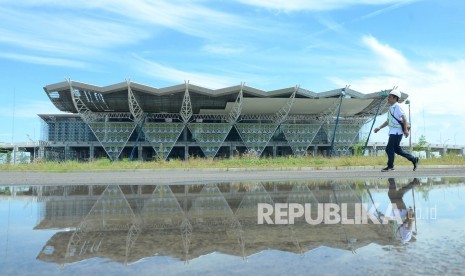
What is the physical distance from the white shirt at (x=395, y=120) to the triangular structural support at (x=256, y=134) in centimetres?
5107

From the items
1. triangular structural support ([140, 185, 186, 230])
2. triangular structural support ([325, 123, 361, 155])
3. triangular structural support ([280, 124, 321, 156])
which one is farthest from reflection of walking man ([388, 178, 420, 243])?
triangular structural support ([325, 123, 361, 155])

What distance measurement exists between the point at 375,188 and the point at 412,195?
3.57 feet

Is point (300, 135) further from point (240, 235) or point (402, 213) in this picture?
point (240, 235)

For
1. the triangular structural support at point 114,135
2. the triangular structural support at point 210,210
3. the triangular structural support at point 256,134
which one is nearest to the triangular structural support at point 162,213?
the triangular structural support at point 210,210

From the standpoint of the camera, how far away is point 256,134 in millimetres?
61750

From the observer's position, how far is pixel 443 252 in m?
2.69

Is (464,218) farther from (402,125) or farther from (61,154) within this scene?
(61,154)

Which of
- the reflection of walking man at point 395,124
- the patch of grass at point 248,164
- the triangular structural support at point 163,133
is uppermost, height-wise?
the triangular structural support at point 163,133

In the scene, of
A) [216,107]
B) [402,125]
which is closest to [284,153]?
[216,107]

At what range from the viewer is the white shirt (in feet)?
31.3

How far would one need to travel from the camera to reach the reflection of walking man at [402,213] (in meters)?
3.20

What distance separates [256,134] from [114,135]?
71.8ft

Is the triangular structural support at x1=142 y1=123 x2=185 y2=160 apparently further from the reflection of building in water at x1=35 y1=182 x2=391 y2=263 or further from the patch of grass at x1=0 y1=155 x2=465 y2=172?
the reflection of building in water at x1=35 y1=182 x2=391 y2=263

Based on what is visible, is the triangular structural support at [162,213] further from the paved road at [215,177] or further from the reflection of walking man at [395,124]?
the reflection of walking man at [395,124]
